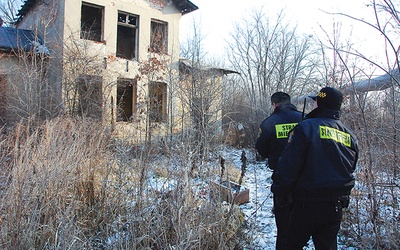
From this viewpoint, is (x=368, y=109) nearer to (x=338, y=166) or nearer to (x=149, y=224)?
(x=338, y=166)

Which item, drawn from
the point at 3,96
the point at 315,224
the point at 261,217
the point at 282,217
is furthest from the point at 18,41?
the point at 315,224

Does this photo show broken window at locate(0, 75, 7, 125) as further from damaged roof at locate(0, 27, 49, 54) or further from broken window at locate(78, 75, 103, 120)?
broken window at locate(78, 75, 103, 120)

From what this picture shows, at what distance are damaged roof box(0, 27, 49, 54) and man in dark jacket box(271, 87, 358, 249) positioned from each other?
9996mm

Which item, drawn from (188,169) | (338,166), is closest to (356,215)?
(338,166)

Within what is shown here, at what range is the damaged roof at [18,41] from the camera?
1032 cm

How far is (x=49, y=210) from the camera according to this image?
10.2ft

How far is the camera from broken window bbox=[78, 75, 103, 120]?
990cm

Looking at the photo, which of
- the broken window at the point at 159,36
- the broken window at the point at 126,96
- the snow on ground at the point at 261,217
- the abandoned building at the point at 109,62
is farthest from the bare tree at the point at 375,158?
the broken window at the point at 159,36

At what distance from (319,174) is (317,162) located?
0.32ft

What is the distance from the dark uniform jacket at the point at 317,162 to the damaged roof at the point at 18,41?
32.7 feet

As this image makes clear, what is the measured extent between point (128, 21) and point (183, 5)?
113 inches

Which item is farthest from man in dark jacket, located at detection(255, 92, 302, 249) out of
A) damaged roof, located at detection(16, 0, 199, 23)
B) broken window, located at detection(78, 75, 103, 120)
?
damaged roof, located at detection(16, 0, 199, 23)

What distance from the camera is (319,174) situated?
7.70 feet

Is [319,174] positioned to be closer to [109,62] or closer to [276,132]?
[276,132]
